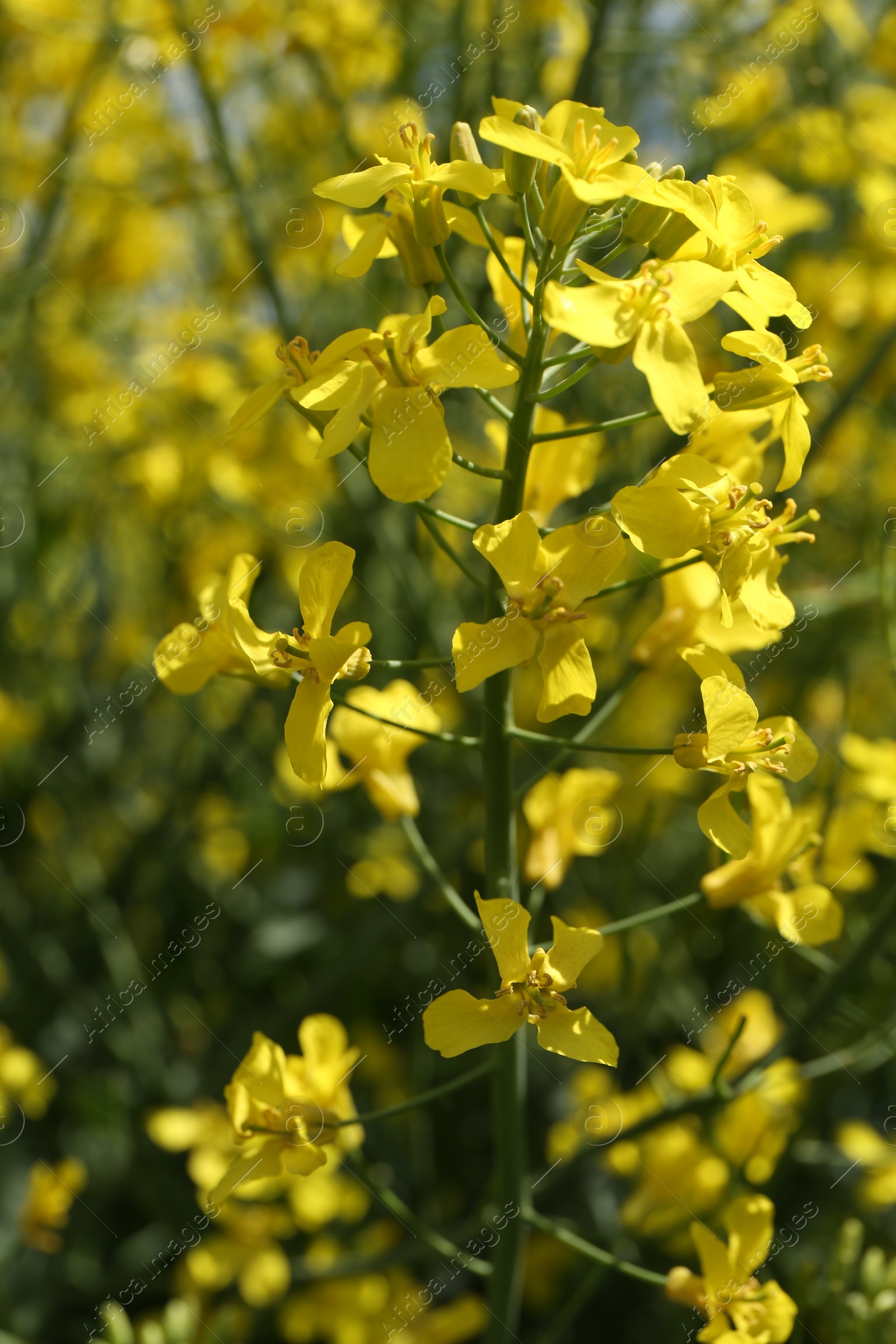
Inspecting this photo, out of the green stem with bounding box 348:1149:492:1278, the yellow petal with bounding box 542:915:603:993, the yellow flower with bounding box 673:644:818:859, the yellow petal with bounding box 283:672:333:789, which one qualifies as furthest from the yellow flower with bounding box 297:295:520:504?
the green stem with bounding box 348:1149:492:1278

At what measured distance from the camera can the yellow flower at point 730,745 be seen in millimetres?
955

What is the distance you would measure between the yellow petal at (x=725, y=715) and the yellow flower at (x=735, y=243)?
341 mm

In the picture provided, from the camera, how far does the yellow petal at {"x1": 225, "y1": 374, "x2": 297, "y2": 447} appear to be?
106 centimetres

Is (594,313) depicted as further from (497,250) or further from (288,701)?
(288,701)

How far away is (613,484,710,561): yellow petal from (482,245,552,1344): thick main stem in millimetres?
149

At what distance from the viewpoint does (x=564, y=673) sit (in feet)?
3.10

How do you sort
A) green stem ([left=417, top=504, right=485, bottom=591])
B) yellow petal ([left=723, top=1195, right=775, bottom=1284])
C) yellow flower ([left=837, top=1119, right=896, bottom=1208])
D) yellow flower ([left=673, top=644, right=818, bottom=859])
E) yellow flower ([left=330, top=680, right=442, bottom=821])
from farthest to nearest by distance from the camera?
yellow flower ([left=837, top=1119, right=896, bottom=1208]), yellow flower ([left=330, top=680, right=442, bottom=821]), yellow petal ([left=723, top=1195, right=775, bottom=1284]), green stem ([left=417, top=504, right=485, bottom=591]), yellow flower ([left=673, top=644, right=818, bottom=859])

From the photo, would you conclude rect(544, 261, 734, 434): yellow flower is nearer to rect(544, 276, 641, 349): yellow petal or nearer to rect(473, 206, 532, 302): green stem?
rect(544, 276, 641, 349): yellow petal

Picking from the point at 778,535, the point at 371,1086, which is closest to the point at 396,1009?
the point at 371,1086

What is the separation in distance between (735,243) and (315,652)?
585mm

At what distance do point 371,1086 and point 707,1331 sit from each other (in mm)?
1662

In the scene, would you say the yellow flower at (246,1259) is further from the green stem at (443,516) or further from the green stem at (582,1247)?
the green stem at (443,516)

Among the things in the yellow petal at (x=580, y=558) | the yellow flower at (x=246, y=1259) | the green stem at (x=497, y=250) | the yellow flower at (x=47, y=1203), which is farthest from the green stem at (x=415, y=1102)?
the yellow flower at (x=246, y=1259)

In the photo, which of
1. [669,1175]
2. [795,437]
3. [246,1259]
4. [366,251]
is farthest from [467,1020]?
[246,1259]
